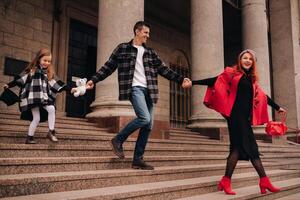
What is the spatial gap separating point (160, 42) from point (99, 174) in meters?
12.4

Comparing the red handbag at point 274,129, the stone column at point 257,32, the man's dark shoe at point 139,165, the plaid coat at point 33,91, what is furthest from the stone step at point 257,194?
the stone column at point 257,32

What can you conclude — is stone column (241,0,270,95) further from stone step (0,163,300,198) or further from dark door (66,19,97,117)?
stone step (0,163,300,198)

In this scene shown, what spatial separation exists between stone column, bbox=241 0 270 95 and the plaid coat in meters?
9.14

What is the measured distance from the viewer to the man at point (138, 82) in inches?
179

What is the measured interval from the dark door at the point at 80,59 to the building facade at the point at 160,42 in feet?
0.11

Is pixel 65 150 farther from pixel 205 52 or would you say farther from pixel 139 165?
pixel 205 52

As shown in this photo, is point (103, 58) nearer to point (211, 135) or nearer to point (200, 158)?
point (200, 158)

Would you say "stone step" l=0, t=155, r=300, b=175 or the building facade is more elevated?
the building facade

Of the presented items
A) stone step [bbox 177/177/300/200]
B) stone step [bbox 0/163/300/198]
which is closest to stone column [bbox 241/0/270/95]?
stone step [bbox 177/177/300/200]

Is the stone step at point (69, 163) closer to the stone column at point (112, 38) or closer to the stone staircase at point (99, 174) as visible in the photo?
the stone staircase at point (99, 174)

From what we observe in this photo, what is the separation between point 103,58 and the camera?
24.5 ft

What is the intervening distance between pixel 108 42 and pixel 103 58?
35cm

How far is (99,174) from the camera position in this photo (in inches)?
157

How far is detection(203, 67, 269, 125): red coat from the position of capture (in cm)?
455
